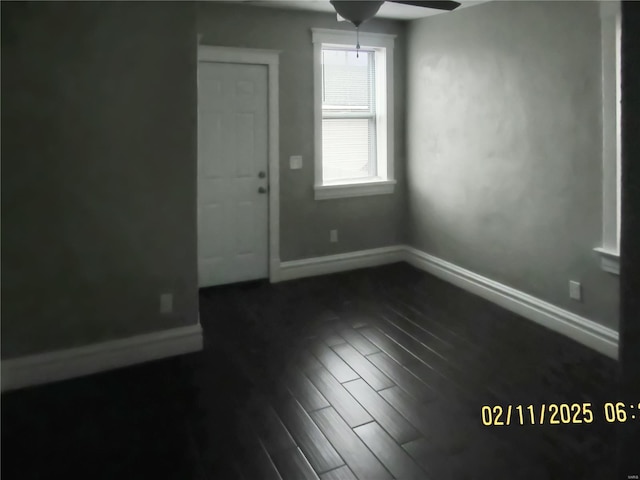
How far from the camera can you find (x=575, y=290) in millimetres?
3441

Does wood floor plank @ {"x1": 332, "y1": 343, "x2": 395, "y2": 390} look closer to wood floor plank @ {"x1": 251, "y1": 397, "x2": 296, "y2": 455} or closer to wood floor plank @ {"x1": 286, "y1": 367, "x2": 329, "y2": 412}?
wood floor plank @ {"x1": 286, "y1": 367, "x2": 329, "y2": 412}

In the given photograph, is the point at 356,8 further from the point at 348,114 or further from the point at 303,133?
the point at 348,114

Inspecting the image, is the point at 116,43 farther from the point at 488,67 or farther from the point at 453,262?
the point at 453,262

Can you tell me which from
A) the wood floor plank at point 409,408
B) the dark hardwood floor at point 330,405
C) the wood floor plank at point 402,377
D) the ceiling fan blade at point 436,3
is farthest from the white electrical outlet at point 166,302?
the ceiling fan blade at point 436,3

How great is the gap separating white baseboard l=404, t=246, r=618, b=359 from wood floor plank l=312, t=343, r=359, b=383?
1.59 metres

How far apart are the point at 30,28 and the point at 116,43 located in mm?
421

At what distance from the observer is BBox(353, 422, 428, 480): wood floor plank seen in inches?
82.1

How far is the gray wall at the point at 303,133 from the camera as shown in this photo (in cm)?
429

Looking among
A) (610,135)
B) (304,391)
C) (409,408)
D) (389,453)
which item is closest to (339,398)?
(304,391)

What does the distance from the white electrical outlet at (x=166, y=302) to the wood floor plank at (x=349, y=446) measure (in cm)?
121

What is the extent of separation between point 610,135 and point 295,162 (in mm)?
2567

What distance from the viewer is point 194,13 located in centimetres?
299

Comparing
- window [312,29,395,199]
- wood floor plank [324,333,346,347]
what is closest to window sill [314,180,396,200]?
window [312,29,395,199]
